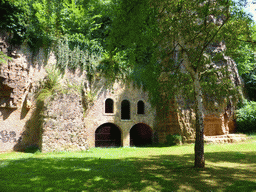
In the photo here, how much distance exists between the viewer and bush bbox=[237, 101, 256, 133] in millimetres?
16688

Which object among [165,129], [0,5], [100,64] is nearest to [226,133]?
[165,129]

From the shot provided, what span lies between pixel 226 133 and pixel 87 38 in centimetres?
1499

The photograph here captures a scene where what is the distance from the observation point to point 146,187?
14.7 ft

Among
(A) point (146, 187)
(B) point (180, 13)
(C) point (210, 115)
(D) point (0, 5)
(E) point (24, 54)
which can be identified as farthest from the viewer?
(C) point (210, 115)

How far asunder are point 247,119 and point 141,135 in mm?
9844

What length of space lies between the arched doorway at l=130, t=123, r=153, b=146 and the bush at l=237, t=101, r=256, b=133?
8.34 meters

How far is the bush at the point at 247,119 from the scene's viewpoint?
54.7 feet

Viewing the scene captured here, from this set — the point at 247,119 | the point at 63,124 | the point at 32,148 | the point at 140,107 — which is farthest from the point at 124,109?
the point at 247,119

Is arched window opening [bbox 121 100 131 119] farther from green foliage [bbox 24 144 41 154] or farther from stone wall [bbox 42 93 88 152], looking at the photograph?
green foliage [bbox 24 144 41 154]

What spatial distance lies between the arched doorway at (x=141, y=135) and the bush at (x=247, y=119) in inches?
328

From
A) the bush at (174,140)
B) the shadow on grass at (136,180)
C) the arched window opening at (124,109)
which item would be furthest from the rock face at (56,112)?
the shadow on grass at (136,180)

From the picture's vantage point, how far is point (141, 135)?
18.6 m

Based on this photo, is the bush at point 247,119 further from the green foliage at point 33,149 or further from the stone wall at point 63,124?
the green foliage at point 33,149

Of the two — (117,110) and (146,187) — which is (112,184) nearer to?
(146,187)
